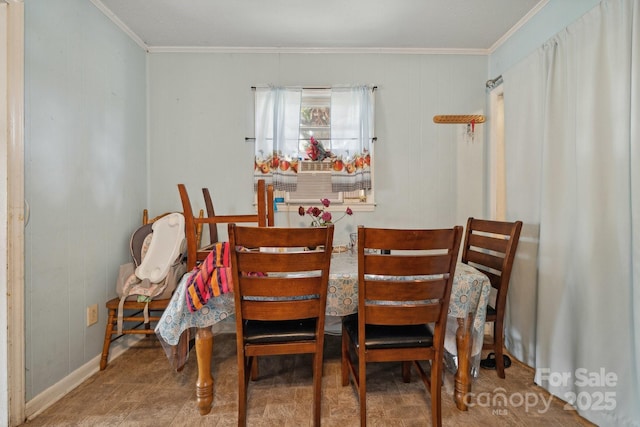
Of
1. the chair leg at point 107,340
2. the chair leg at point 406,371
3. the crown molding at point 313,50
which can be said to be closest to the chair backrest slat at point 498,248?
the chair leg at point 406,371

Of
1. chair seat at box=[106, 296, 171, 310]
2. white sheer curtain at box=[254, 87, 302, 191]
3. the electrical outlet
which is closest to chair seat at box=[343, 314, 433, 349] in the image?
chair seat at box=[106, 296, 171, 310]

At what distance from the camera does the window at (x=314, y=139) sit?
9.07 feet

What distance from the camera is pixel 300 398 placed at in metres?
1.77

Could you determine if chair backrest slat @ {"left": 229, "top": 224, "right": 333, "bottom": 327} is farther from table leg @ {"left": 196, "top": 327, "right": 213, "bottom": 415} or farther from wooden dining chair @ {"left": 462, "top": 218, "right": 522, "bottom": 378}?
wooden dining chair @ {"left": 462, "top": 218, "right": 522, "bottom": 378}

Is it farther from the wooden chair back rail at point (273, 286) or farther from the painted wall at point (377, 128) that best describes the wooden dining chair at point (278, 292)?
the painted wall at point (377, 128)

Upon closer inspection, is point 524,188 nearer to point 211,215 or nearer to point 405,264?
point 405,264

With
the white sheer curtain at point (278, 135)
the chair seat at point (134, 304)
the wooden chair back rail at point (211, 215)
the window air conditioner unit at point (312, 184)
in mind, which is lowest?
the chair seat at point (134, 304)

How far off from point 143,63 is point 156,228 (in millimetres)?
1579

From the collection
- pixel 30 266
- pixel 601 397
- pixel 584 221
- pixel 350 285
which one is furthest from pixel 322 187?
pixel 601 397

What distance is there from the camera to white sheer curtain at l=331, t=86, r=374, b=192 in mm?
2764

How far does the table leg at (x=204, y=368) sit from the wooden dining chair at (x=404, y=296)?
797 millimetres

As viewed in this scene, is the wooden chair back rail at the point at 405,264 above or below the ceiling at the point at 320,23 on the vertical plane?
below

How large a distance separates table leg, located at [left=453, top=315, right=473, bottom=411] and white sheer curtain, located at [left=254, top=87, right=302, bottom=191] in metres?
1.76

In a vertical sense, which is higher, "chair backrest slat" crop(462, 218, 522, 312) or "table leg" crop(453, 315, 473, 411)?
"chair backrest slat" crop(462, 218, 522, 312)
